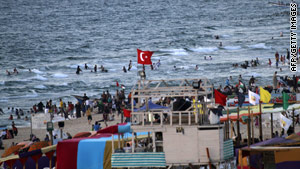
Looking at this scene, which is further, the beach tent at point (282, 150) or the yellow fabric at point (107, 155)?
the yellow fabric at point (107, 155)

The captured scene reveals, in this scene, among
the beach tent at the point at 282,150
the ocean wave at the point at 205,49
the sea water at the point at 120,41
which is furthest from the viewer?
the ocean wave at the point at 205,49

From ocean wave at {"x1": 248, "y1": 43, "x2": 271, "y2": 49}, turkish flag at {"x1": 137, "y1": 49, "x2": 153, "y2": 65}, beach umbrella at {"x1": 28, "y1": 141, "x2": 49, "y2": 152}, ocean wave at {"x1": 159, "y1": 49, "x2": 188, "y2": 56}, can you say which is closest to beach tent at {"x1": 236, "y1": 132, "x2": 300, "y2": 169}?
turkish flag at {"x1": 137, "y1": 49, "x2": 153, "y2": 65}

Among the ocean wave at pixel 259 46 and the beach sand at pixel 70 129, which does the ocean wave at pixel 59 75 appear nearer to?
the ocean wave at pixel 259 46

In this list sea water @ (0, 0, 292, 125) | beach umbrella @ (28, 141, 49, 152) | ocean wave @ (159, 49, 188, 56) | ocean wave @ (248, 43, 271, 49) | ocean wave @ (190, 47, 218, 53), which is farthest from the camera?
ocean wave @ (159, 49, 188, 56)

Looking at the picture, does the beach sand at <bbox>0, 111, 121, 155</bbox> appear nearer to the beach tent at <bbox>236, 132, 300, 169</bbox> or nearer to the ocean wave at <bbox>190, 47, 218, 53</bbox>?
the beach tent at <bbox>236, 132, 300, 169</bbox>

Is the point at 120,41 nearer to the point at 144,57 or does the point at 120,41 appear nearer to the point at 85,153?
the point at 144,57

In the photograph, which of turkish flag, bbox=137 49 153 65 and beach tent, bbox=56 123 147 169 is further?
turkish flag, bbox=137 49 153 65

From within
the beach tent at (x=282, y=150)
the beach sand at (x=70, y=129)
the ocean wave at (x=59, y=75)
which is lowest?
the beach sand at (x=70, y=129)

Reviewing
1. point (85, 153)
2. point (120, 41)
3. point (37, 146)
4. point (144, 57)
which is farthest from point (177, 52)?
point (85, 153)

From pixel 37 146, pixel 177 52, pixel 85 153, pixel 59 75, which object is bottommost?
pixel 85 153

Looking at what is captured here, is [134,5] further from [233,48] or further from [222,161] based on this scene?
[222,161]

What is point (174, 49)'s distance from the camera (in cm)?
8800

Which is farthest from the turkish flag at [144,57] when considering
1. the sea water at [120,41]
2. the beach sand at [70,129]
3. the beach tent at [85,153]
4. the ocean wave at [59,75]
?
the ocean wave at [59,75]

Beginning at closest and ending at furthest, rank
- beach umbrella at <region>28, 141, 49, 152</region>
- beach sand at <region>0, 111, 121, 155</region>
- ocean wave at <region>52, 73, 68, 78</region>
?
beach umbrella at <region>28, 141, 49, 152</region>, beach sand at <region>0, 111, 121, 155</region>, ocean wave at <region>52, 73, 68, 78</region>
